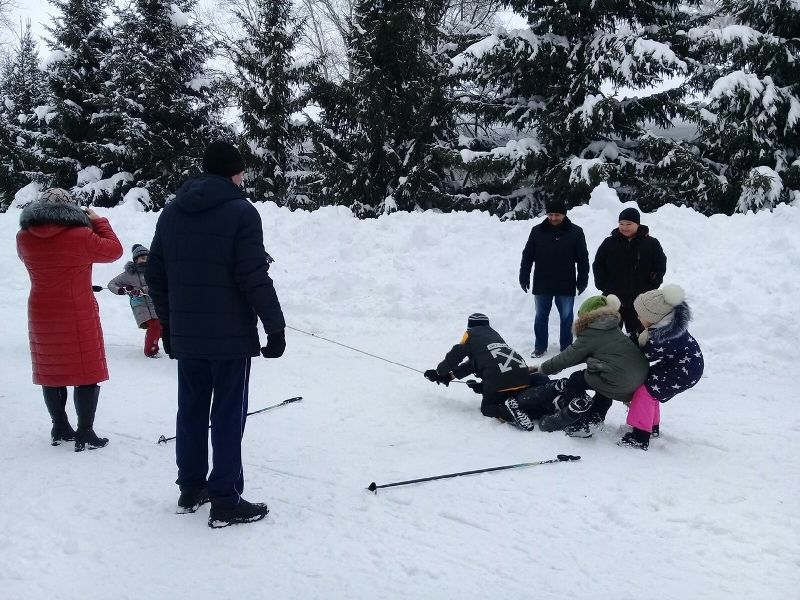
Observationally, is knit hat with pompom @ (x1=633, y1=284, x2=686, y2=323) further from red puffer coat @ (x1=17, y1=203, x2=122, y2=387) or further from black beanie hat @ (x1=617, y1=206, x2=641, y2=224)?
red puffer coat @ (x1=17, y1=203, x2=122, y2=387)

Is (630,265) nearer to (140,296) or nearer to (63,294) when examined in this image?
(63,294)

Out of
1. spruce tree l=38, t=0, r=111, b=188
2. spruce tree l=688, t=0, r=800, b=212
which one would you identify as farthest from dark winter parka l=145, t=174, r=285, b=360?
spruce tree l=38, t=0, r=111, b=188

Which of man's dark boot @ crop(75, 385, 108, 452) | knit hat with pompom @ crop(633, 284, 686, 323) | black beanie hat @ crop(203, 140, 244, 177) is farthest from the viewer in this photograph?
knit hat with pompom @ crop(633, 284, 686, 323)

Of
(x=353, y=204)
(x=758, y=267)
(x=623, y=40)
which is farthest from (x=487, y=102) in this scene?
(x=758, y=267)

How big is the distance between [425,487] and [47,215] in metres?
3.23

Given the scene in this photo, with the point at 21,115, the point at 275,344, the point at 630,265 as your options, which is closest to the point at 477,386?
the point at 630,265

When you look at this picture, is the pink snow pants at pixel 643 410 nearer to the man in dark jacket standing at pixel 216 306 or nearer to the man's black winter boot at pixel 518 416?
the man's black winter boot at pixel 518 416

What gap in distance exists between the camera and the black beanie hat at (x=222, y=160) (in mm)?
3330

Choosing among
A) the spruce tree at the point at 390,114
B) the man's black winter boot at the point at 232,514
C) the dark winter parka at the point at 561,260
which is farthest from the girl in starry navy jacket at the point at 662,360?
the spruce tree at the point at 390,114

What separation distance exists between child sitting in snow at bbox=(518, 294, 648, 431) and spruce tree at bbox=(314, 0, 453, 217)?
828cm

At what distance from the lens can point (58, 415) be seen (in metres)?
4.60

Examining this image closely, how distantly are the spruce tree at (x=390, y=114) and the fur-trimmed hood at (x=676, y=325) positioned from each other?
28.2ft

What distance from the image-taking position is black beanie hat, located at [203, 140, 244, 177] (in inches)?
131

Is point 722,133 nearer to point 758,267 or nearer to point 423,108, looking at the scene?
point 758,267
